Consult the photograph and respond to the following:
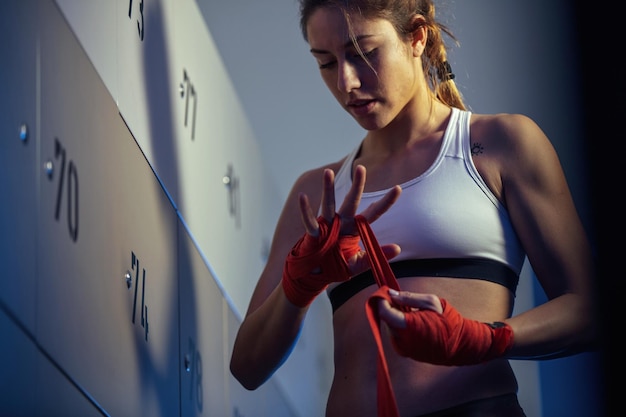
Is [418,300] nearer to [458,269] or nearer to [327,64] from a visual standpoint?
[458,269]

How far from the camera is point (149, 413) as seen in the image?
4.85 ft

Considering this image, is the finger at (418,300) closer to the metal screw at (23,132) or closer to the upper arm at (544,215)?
the upper arm at (544,215)

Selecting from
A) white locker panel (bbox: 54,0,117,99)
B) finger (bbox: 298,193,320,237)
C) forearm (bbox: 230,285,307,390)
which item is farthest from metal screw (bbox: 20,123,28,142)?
forearm (bbox: 230,285,307,390)

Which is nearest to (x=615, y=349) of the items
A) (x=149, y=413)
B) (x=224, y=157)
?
(x=149, y=413)

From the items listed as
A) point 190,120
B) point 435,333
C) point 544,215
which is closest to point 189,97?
point 190,120

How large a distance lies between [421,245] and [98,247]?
1.40 feet

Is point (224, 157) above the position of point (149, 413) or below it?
above

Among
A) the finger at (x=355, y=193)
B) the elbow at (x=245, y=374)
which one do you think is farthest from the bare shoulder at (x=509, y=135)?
the elbow at (x=245, y=374)

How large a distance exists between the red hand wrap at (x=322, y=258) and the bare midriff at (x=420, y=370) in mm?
97

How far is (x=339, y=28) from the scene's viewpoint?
1.48 metres

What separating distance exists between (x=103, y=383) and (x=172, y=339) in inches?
15.8

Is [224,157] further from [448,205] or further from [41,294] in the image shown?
[41,294]

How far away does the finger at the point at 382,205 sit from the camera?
129 centimetres

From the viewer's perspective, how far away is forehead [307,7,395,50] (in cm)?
147
